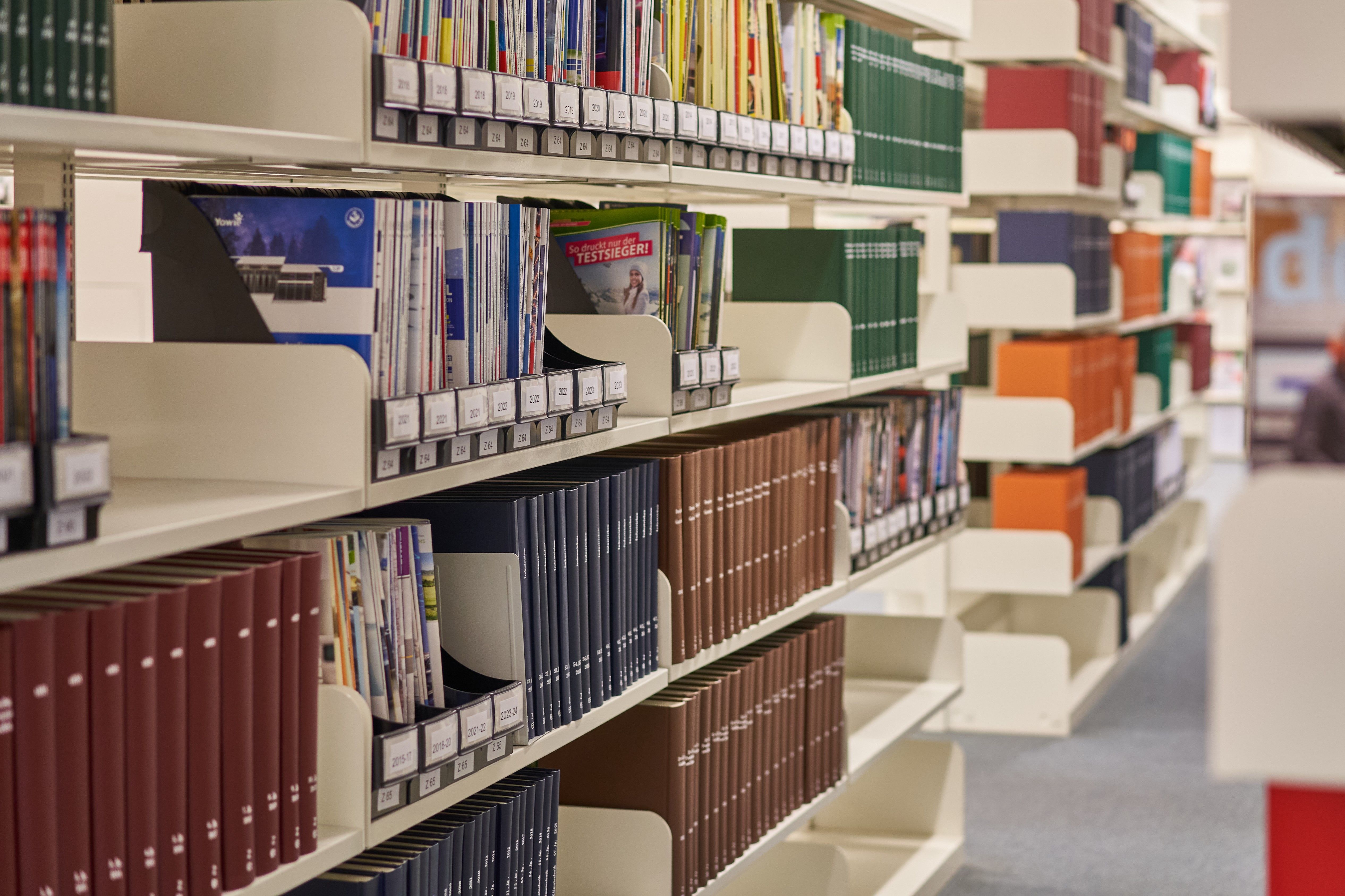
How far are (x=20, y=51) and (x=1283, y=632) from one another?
1036mm

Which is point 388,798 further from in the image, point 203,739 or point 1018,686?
point 1018,686

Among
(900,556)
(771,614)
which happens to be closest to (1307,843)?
(771,614)

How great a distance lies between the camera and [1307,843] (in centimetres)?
108

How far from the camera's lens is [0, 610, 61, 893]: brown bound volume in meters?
1.23

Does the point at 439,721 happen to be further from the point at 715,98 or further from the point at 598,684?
the point at 715,98

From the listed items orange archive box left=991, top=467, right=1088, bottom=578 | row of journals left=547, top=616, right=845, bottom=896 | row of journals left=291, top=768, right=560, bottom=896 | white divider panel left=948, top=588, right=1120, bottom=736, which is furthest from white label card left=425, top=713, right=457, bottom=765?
orange archive box left=991, top=467, right=1088, bottom=578

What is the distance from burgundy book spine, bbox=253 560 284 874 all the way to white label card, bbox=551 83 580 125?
2.44 feet

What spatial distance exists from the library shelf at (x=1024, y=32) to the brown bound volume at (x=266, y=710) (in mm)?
3748

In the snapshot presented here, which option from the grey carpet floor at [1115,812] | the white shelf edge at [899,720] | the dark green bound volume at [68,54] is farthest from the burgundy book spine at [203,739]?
the grey carpet floor at [1115,812]

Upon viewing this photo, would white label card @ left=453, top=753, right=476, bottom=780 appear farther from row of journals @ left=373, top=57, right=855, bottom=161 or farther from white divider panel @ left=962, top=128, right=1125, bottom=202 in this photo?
white divider panel @ left=962, top=128, right=1125, bottom=202

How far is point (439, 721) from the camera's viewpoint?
5.71ft

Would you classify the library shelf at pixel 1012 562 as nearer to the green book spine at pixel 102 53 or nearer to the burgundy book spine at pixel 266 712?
the burgundy book spine at pixel 266 712

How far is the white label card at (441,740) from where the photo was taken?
1.72 m

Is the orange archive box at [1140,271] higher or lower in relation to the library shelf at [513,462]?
higher
